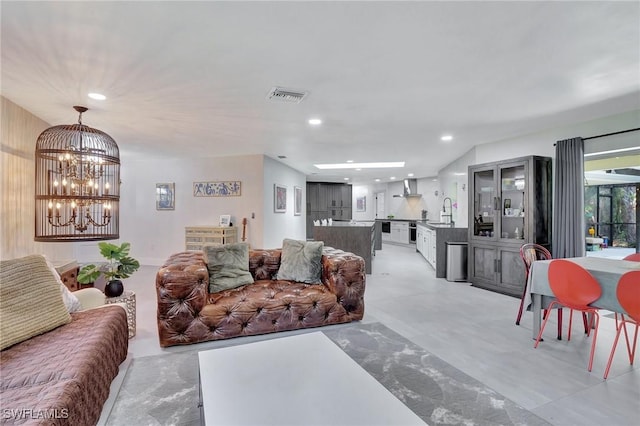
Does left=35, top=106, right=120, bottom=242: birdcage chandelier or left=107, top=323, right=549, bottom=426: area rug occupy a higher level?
left=35, top=106, right=120, bottom=242: birdcage chandelier

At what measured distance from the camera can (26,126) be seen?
346cm

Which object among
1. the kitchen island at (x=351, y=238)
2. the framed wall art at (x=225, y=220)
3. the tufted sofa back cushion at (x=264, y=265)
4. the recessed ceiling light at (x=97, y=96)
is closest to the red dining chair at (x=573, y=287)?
the tufted sofa back cushion at (x=264, y=265)

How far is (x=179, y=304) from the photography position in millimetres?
2650

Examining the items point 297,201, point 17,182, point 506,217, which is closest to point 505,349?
point 506,217

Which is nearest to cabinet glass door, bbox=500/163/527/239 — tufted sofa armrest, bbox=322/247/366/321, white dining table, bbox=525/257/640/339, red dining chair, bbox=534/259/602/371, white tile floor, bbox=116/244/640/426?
white tile floor, bbox=116/244/640/426

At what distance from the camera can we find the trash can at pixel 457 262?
5453 mm

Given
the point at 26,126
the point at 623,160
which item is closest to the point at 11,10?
the point at 26,126

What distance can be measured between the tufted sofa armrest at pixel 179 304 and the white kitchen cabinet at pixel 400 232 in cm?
893

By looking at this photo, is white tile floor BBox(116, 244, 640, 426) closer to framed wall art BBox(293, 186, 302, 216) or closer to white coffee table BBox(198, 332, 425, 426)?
white coffee table BBox(198, 332, 425, 426)

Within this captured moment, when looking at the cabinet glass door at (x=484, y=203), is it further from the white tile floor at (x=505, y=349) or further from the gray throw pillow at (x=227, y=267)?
the gray throw pillow at (x=227, y=267)

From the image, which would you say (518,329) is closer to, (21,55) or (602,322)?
(602,322)

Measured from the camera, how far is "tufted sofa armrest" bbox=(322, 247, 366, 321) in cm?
321

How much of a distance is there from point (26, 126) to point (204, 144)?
2.36 metres

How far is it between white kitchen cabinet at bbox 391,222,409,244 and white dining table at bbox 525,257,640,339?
7.59 metres
